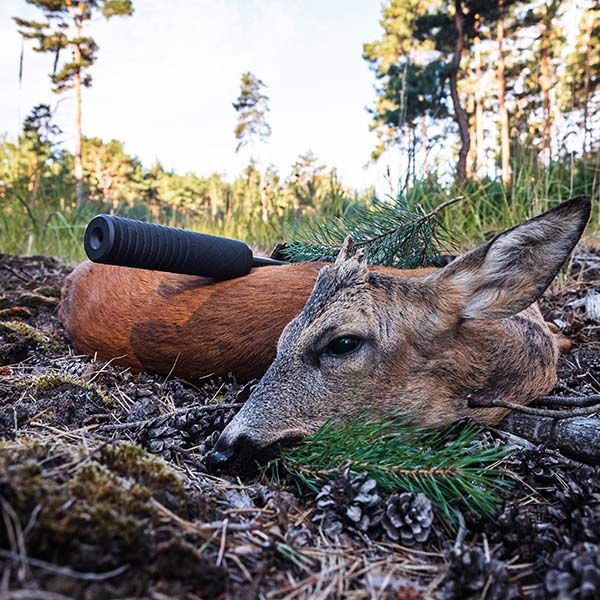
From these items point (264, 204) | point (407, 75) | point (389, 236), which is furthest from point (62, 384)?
point (407, 75)

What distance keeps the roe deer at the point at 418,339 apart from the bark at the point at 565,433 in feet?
0.36

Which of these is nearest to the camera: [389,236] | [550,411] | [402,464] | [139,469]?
[139,469]

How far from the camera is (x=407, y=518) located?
1692mm

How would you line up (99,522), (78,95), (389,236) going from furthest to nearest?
1. (78,95)
2. (389,236)
3. (99,522)

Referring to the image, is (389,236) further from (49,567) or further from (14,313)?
(14,313)

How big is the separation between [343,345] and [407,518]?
836 mm

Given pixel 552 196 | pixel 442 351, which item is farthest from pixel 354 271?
pixel 552 196

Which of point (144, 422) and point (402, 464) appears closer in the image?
point (402, 464)

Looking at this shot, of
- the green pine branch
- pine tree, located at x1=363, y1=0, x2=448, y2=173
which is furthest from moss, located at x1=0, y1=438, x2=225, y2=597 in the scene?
pine tree, located at x1=363, y1=0, x2=448, y2=173

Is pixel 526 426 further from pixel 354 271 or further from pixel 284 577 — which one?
pixel 284 577

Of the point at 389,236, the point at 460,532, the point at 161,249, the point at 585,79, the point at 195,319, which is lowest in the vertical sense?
the point at 460,532

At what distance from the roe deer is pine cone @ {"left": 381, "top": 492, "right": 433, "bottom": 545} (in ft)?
1.83

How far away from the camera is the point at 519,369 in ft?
8.54

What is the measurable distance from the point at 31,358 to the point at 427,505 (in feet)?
9.49
